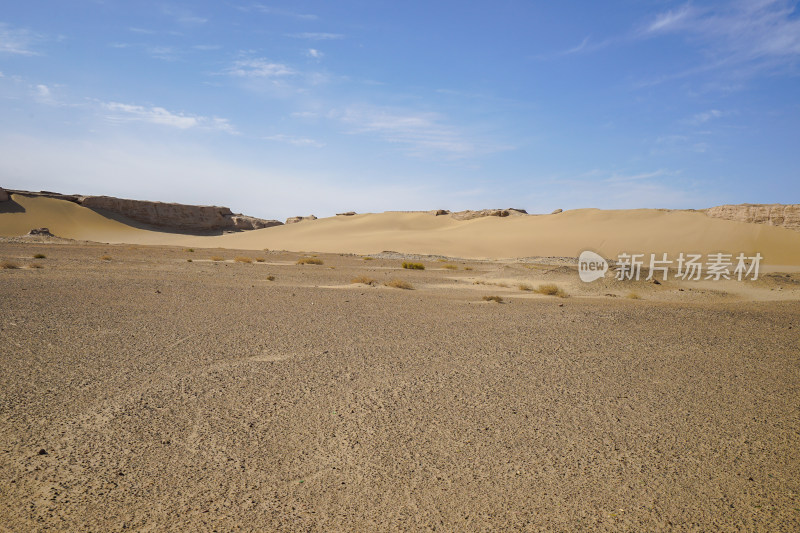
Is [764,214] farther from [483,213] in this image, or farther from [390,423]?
[390,423]

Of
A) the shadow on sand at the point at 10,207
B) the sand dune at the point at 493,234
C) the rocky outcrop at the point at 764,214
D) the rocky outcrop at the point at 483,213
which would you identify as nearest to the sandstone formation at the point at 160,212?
the sand dune at the point at 493,234

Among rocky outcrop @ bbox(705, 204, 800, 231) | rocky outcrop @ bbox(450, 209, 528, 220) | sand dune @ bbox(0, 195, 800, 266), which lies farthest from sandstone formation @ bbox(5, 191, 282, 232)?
rocky outcrop @ bbox(705, 204, 800, 231)

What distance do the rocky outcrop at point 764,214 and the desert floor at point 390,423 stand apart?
1972 inches

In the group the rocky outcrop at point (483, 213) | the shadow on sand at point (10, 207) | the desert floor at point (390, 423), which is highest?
the rocky outcrop at point (483, 213)

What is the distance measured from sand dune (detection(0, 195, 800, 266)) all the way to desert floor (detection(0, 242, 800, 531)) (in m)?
37.9

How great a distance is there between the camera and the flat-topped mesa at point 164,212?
74.4 m

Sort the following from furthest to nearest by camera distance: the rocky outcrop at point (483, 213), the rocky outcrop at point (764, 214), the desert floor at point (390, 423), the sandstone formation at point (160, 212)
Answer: the rocky outcrop at point (483, 213) → the sandstone formation at point (160, 212) → the rocky outcrop at point (764, 214) → the desert floor at point (390, 423)

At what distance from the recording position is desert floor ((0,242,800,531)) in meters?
3.55

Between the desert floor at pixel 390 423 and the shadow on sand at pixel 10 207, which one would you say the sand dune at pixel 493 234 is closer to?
the shadow on sand at pixel 10 207

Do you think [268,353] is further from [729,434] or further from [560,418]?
[729,434]

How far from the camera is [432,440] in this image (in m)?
4.64

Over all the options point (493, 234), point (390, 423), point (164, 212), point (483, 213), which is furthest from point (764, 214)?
point (164, 212)

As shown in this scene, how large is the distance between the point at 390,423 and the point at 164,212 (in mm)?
81210

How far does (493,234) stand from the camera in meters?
56.4
